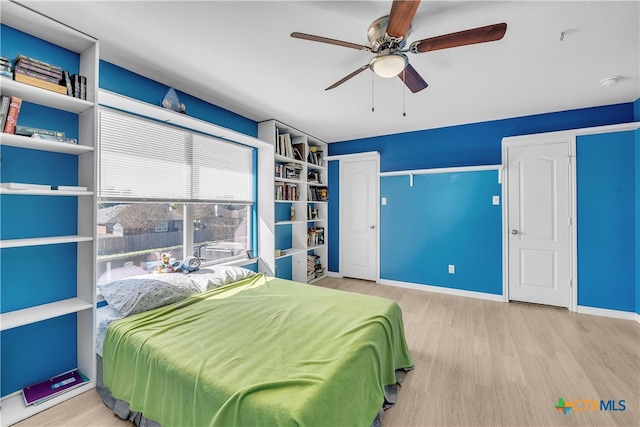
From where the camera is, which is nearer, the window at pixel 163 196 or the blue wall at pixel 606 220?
the window at pixel 163 196

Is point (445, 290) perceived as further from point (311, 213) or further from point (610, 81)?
point (610, 81)

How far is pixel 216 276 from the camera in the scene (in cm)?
270

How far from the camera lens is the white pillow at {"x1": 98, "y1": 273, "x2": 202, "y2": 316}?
2008mm

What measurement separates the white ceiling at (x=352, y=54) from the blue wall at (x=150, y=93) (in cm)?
7

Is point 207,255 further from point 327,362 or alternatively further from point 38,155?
point 327,362

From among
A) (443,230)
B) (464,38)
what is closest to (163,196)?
(464,38)

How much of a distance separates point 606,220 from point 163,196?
16.4 feet

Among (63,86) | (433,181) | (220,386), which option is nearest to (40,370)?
(220,386)

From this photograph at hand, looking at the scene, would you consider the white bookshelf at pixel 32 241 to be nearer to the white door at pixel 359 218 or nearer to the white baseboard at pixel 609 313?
the white door at pixel 359 218

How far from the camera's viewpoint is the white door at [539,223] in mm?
3404

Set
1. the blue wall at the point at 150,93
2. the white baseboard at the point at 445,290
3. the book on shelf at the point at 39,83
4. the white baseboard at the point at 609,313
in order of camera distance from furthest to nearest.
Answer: the white baseboard at the point at 445,290 < the white baseboard at the point at 609,313 < the blue wall at the point at 150,93 < the book on shelf at the point at 39,83

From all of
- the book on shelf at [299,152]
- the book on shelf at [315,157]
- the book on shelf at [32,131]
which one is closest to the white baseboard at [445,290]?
the book on shelf at [315,157]

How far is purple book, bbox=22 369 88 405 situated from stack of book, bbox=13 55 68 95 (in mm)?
1982

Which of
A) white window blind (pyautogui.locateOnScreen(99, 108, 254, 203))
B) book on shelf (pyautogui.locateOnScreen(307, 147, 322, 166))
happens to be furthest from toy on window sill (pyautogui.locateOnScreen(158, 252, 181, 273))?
book on shelf (pyautogui.locateOnScreen(307, 147, 322, 166))
